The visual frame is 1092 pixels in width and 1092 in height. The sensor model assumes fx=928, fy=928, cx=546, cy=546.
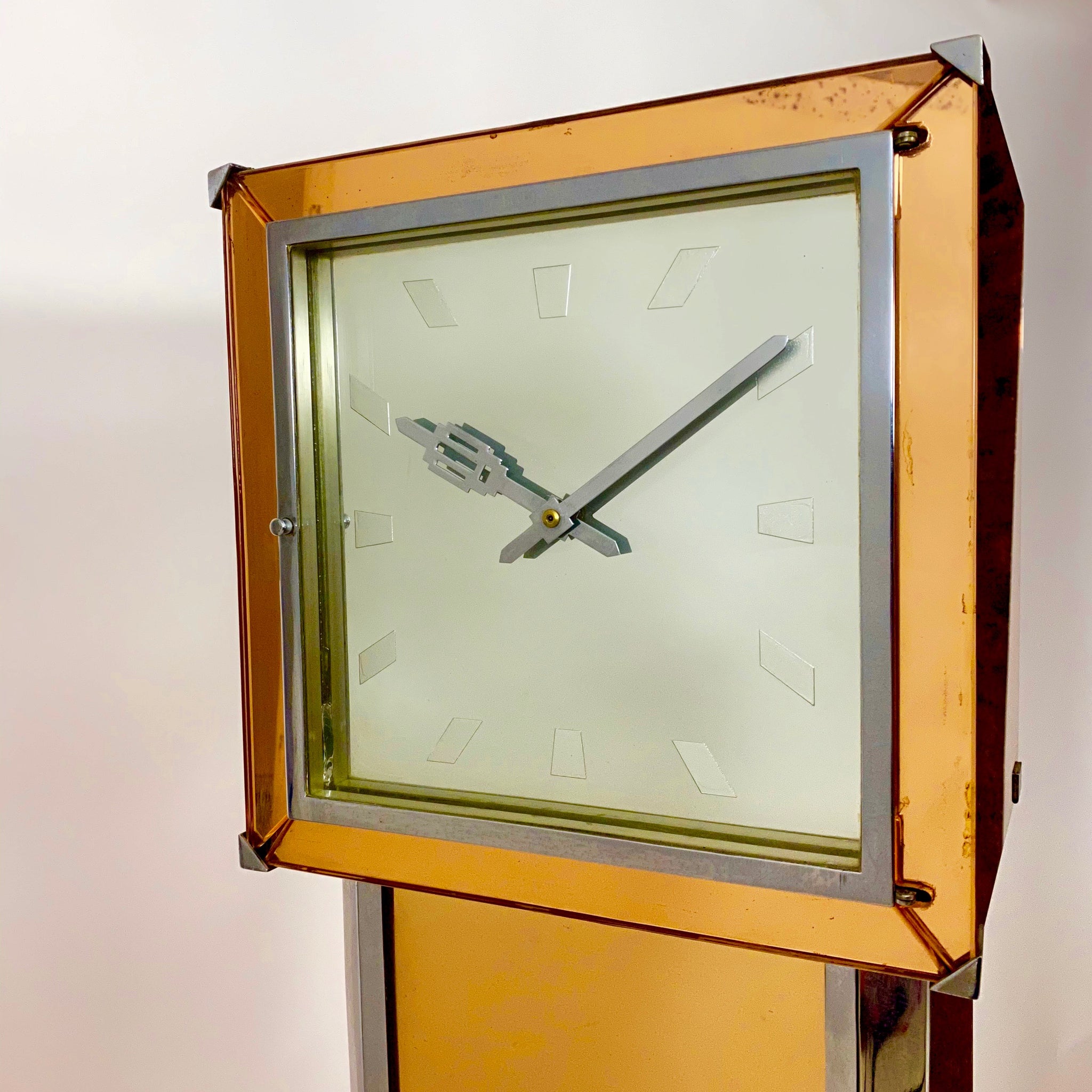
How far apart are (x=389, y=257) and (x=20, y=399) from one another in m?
0.55

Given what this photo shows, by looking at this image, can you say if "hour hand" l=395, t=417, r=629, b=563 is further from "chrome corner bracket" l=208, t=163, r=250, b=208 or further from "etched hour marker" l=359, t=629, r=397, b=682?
"chrome corner bracket" l=208, t=163, r=250, b=208

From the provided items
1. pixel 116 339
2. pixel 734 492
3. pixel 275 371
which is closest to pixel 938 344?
pixel 734 492

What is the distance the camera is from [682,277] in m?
0.56

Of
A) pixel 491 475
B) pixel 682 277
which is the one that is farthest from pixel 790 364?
pixel 491 475

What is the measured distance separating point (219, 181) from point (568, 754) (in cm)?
47

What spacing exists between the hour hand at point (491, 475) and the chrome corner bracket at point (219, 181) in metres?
Answer: 0.21

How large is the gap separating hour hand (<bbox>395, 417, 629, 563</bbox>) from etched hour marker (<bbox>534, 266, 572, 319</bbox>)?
0.30ft

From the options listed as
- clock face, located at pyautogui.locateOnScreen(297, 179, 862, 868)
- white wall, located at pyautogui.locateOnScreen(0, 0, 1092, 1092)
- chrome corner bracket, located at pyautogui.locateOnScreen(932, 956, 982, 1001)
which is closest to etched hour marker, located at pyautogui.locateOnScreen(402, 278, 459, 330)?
clock face, located at pyautogui.locateOnScreen(297, 179, 862, 868)

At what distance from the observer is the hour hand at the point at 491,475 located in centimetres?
59

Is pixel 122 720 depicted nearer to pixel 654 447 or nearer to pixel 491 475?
pixel 491 475

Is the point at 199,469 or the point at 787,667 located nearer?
the point at 787,667

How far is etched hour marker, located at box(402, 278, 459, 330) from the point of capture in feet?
→ 2.05

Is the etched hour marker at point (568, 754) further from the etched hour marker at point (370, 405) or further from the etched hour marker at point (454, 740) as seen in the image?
the etched hour marker at point (370, 405)

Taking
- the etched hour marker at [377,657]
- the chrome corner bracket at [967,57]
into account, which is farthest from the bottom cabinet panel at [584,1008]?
the chrome corner bracket at [967,57]
